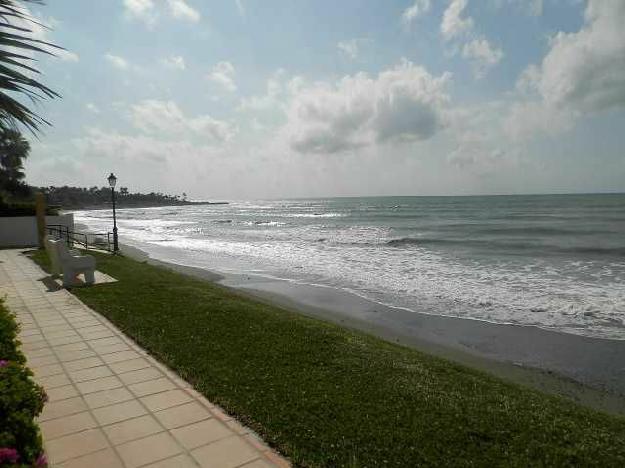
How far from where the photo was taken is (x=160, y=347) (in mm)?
5652

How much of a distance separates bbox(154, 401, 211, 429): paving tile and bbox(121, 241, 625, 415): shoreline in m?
4.86

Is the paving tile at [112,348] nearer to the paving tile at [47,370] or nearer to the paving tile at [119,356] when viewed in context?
the paving tile at [119,356]

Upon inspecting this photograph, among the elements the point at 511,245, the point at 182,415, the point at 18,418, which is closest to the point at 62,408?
the point at 182,415

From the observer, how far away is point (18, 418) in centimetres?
207

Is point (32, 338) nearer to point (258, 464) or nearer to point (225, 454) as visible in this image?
point (225, 454)

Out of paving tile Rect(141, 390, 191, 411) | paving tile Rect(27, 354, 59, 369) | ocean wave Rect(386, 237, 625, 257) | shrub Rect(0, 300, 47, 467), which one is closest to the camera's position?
shrub Rect(0, 300, 47, 467)

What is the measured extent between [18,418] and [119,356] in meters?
3.59

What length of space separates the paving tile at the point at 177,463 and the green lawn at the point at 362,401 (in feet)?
2.27

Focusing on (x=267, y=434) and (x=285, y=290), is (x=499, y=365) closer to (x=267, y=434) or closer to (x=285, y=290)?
(x=267, y=434)

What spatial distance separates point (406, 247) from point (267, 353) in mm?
20344

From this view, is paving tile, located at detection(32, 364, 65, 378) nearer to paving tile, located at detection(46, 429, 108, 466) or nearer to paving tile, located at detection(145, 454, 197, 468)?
paving tile, located at detection(46, 429, 108, 466)

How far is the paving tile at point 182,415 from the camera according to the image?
12.2 ft

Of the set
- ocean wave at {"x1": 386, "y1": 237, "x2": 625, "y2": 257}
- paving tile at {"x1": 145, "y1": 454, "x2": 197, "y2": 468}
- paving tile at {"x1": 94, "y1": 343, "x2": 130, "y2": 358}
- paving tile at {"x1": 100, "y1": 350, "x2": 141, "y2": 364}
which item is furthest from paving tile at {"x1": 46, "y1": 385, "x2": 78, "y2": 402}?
ocean wave at {"x1": 386, "y1": 237, "x2": 625, "y2": 257}

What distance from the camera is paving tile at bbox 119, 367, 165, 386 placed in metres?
4.64
